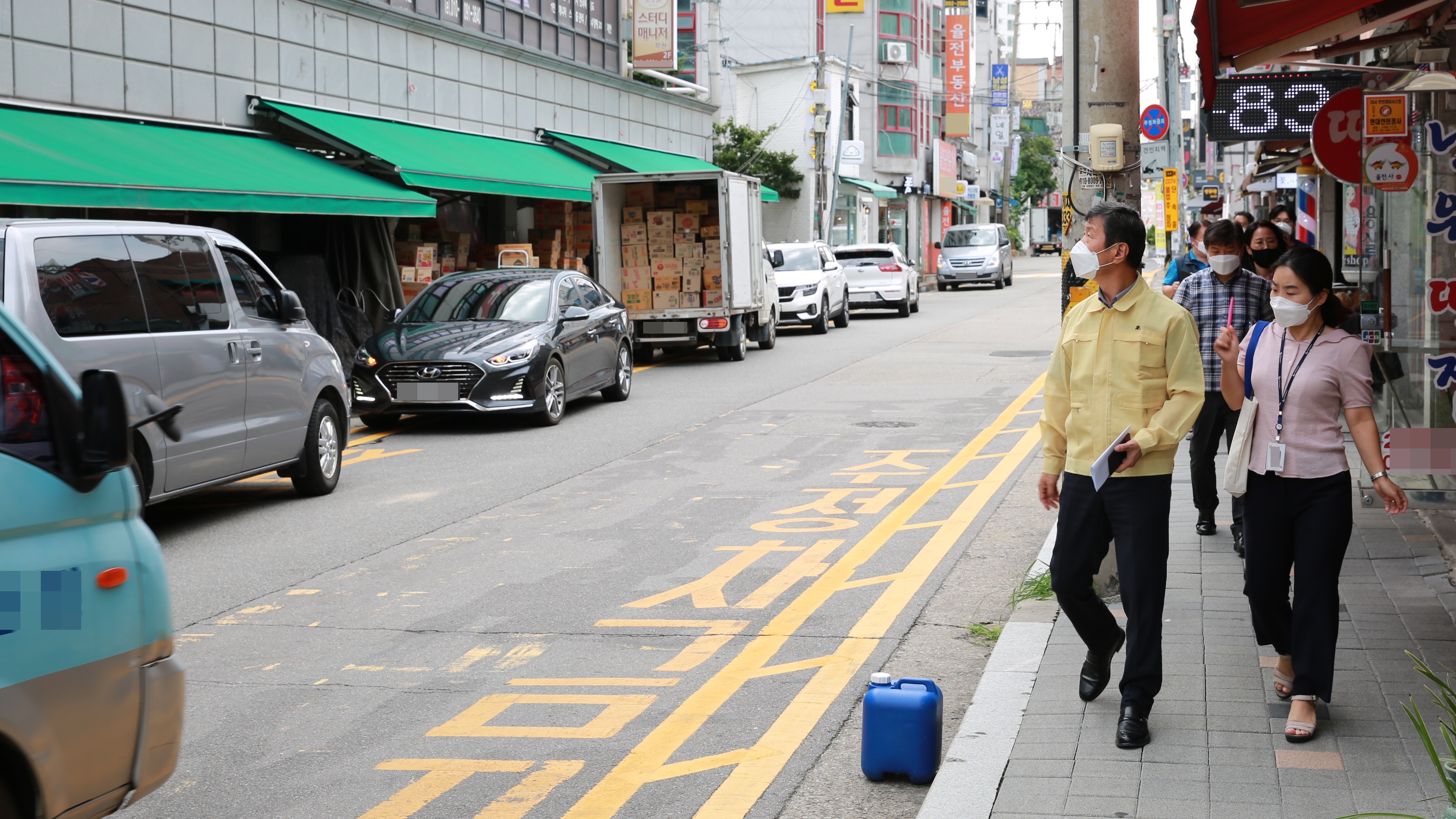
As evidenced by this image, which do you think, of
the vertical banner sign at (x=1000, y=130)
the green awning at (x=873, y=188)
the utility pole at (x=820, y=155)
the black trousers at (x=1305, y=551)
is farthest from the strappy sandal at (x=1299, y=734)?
the vertical banner sign at (x=1000, y=130)

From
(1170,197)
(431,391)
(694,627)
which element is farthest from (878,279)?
(694,627)

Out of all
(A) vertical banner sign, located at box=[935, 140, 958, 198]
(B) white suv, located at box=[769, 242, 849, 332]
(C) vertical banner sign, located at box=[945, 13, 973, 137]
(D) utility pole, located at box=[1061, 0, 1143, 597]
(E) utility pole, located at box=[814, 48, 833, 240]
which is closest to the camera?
(D) utility pole, located at box=[1061, 0, 1143, 597]

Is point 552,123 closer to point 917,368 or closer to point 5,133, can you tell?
point 917,368

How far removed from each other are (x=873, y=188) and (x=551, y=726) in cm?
5120

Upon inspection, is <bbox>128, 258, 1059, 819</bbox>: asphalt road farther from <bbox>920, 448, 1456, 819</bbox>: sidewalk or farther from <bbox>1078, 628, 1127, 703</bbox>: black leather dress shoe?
<bbox>1078, 628, 1127, 703</bbox>: black leather dress shoe

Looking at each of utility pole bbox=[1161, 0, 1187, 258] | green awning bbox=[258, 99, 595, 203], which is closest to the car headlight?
green awning bbox=[258, 99, 595, 203]

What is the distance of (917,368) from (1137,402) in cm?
1486

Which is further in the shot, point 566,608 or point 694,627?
point 566,608

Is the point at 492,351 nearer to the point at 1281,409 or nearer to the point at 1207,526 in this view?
the point at 1207,526

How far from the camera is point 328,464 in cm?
1059

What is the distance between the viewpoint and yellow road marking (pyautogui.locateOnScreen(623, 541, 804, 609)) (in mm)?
7227

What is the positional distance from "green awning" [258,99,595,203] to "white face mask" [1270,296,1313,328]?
15011 mm

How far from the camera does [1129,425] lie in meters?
4.89

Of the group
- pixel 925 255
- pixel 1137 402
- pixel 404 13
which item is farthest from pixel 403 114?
pixel 925 255
